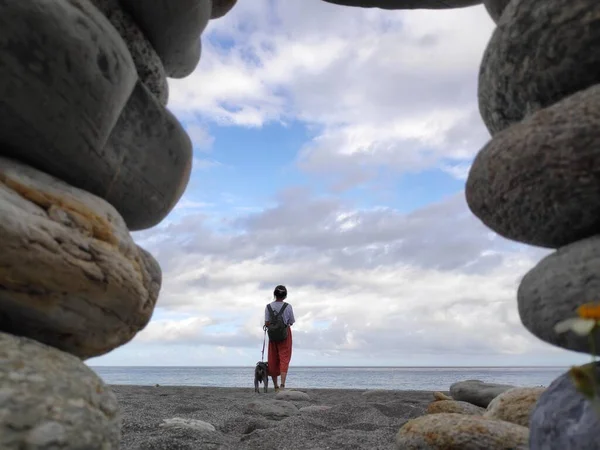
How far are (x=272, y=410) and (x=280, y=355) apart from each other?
3.14 m

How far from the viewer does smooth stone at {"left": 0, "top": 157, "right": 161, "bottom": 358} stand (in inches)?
73.4

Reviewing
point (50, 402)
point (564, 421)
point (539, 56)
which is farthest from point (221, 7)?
point (564, 421)


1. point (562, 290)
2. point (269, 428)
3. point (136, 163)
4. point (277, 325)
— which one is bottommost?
point (269, 428)

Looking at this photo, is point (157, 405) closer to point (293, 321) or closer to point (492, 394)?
point (293, 321)

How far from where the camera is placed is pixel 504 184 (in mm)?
1963

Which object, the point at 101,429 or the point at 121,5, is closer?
the point at 101,429

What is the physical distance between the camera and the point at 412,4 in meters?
3.40

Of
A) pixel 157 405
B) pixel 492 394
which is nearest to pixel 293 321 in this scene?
pixel 157 405

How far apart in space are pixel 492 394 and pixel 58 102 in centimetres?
531

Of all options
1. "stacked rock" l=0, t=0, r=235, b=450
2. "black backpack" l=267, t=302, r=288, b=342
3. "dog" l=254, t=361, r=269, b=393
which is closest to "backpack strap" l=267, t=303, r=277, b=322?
"black backpack" l=267, t=302, r=288, b=342

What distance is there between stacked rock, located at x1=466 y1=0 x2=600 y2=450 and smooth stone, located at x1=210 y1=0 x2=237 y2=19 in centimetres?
188

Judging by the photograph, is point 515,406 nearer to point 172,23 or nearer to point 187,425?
point 187,425

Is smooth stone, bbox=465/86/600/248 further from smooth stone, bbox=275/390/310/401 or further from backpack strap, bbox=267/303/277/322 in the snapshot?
backpack strap, bbox=267/303/277/322

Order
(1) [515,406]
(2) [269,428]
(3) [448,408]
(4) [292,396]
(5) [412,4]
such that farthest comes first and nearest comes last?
(4) [292,396], (3) [448,408], (2) [269,428], (1) [515,406], (5) [412,4]
